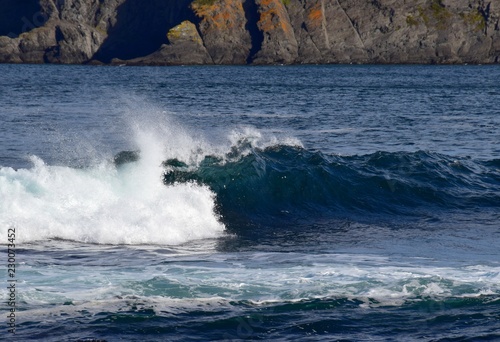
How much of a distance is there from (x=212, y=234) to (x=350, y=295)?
6.24 meters

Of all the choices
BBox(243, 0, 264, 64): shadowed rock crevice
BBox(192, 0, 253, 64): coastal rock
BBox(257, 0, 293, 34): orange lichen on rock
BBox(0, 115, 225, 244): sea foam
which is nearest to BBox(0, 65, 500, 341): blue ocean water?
BBox(0, 115, 225, 244): sea foam

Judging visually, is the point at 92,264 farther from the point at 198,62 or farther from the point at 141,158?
the point at 198,62

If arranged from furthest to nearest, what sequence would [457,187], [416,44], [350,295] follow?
1. [416,44]
2. [457,187]
3. [350,295]

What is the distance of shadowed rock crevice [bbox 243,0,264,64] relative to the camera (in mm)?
144375

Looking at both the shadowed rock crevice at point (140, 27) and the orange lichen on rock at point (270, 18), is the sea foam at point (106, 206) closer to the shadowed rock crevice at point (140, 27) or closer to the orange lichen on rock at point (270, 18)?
the orange lichen on rock at point (270, 18)

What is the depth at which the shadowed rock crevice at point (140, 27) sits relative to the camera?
6058 inches

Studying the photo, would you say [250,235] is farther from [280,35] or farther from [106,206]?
[280,35]

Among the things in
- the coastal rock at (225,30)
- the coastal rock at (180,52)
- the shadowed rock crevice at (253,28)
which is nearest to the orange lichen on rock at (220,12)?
the coastal rock at (225,30)

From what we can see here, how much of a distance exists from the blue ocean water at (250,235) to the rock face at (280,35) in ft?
343

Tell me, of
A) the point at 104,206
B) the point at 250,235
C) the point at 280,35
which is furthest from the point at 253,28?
the point at 250,235

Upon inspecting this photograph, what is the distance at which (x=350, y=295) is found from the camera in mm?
14430

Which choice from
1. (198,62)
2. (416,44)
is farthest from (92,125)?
(416,44)

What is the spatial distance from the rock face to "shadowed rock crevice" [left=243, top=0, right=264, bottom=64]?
0.16 metres

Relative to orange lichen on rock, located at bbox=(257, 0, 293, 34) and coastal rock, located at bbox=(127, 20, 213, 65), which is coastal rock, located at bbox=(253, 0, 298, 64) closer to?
orange lichen on rock, located at bbox=(257, 0, 293, 34)
